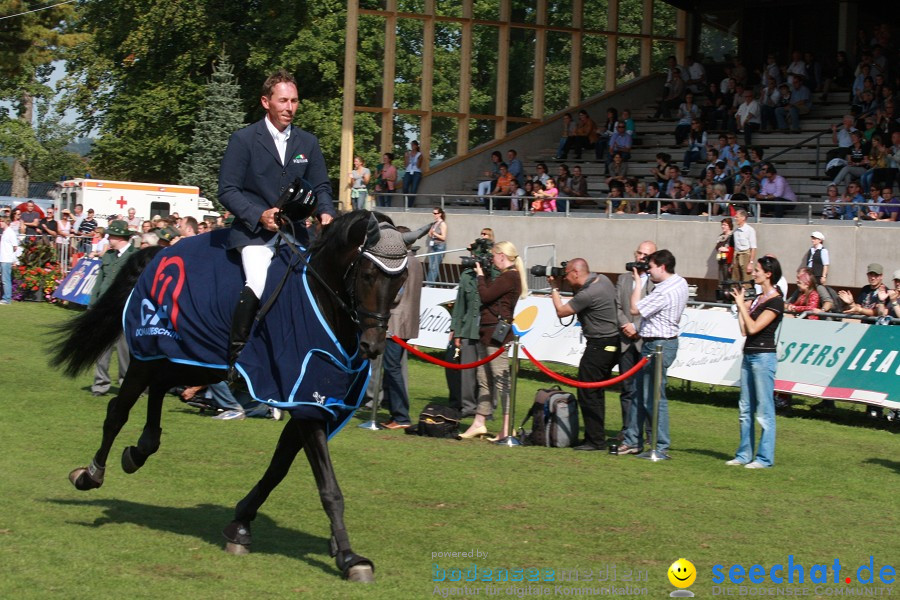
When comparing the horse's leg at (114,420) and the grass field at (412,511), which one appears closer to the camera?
the grass field at (412,511)

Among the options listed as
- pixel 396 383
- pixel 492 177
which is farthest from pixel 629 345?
pixel 492 177

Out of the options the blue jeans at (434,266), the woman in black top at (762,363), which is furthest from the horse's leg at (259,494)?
the blue jeans at (434,266)

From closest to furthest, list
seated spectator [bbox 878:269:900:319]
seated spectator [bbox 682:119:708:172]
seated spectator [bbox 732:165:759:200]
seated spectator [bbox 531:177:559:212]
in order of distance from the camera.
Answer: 1. seated spectator [bbox 878:269:900:319]
2. seated spectator [bbox 732:165:759:200]
3. seated spectator [bbox 531:177:559:212]
4. seated spectator [bbox 682:119:708:172]

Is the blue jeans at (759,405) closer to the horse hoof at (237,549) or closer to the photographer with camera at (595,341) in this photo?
the photographer with camera at (595,341)

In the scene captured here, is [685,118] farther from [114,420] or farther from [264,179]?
[114,420]

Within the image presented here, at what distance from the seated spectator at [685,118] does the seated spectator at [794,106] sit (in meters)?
2.15

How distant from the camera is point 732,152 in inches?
978

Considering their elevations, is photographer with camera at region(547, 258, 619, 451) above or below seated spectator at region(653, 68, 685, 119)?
below

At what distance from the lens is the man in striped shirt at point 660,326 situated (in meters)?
12.0

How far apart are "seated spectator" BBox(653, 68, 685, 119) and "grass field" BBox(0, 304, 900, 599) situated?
58.5 feet

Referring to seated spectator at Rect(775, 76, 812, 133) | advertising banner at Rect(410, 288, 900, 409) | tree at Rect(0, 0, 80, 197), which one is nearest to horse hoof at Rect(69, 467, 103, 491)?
advertising banner at Rect(410, 288, 900, 409)

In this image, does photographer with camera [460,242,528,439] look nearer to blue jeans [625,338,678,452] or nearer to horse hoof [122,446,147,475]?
blue jeans [625,338,678,452]

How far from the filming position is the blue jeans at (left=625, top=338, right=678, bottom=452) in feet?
39.5

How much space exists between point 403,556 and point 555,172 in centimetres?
2305
